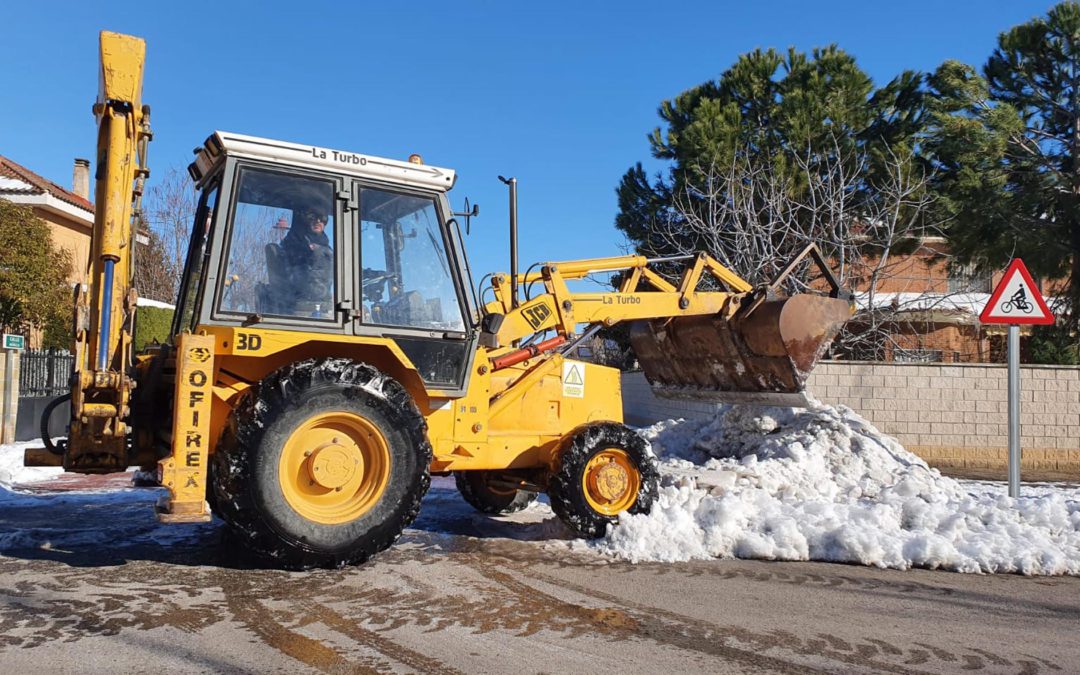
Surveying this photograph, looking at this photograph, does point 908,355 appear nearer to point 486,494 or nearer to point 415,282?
point 486,494

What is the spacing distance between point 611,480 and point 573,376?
98 centimetres

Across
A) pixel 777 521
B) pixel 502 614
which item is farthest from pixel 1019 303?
pixel 502 614

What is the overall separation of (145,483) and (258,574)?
1528mm

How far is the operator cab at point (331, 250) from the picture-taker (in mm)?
5371

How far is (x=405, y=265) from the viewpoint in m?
5.92

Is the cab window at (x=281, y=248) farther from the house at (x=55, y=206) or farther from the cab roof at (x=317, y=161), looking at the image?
the house at (x=55, y=206)

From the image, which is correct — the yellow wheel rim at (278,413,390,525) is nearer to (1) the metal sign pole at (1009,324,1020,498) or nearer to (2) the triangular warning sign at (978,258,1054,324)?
(1) the metal sign pole at (1009,324,1020,498)

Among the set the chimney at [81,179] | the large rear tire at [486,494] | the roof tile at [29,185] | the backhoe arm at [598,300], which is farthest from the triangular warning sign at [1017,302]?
the chimney at [81,179]

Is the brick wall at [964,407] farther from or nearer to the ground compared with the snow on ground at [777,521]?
farther from the ground

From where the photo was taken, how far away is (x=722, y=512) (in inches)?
249

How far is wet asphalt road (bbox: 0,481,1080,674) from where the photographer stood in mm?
3785

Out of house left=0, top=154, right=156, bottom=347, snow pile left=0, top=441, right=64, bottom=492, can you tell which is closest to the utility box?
snow pile left=0, top=441, right=64, bottom=492

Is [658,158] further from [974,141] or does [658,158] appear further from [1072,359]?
[1072,359]

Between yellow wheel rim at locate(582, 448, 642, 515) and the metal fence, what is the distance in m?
10.6
